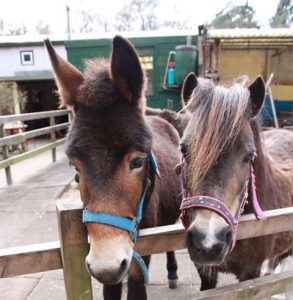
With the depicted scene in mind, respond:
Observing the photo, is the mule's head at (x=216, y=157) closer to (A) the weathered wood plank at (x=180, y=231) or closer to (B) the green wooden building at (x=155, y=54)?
(A) the weathered wood plank at (x=180, y=231)

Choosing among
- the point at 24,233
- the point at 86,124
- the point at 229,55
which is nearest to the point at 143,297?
the point at 86,124

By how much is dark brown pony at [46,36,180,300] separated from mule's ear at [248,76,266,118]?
2.03 feet

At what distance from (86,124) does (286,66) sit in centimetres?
968

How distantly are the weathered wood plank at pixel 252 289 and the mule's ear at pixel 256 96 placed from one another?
2.88 ft

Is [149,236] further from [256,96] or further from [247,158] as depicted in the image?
[256,96]

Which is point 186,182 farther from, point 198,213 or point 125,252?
point 125,252

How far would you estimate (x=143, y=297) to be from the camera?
215 cm

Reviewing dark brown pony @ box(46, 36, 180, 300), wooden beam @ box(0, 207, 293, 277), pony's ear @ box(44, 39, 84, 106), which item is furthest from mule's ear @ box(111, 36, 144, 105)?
wooden beam @ box(0, 207, 293, 277)

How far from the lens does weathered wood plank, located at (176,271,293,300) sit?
5.22ft

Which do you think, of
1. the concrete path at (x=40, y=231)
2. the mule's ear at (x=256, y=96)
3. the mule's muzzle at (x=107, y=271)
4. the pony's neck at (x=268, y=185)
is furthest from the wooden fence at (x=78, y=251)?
the mule's ear at (x=256, y=96)

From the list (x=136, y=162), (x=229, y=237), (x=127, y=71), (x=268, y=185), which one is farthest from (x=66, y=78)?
(x=268, y=185)

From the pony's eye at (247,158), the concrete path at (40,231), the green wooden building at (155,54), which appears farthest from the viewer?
the green wooden building at (155,54)

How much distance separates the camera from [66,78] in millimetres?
1752

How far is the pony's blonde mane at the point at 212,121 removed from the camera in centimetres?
158
